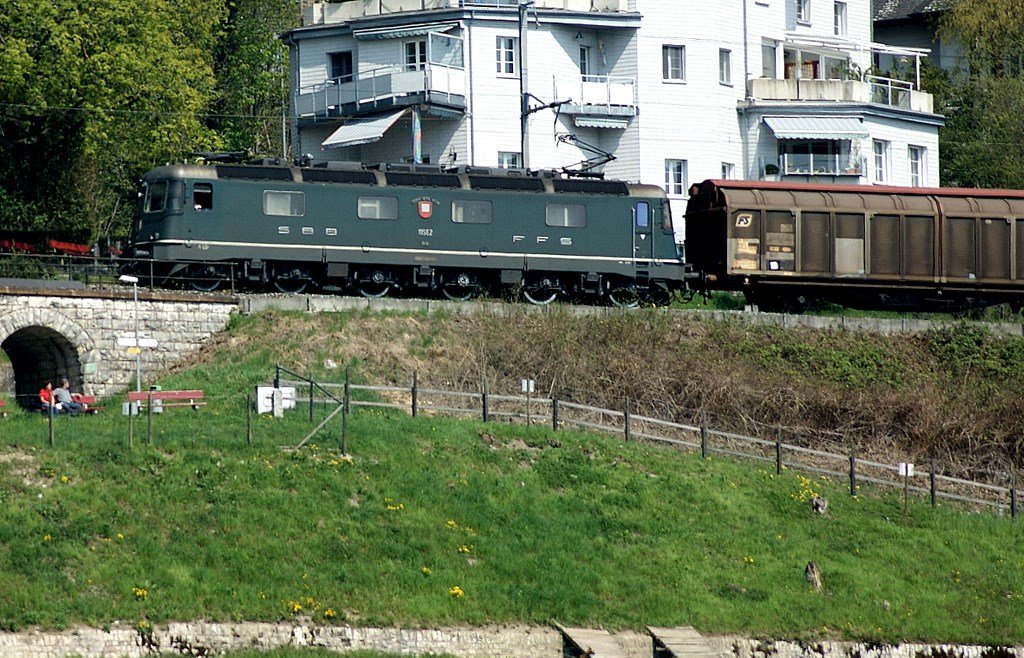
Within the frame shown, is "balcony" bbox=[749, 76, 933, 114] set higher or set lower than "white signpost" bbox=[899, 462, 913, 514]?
higher

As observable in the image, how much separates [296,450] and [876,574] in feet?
36.3

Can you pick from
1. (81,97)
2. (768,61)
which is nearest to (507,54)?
(768,61)

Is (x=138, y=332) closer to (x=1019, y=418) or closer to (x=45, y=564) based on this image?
(x=45, y=564)

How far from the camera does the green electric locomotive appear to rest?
135ft

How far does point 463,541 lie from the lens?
28875 mm

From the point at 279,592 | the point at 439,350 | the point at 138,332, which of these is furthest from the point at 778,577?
the point at 138,332

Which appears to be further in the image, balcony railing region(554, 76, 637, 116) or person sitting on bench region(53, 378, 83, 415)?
balcony railing region(554, 76, 637, 116)

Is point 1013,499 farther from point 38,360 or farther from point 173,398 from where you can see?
point 38,360

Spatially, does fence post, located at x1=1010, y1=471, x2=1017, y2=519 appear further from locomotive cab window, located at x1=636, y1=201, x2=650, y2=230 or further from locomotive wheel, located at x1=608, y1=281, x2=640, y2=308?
locomotive cab window, located at x1=636, y1=201, x2=650, y2=230

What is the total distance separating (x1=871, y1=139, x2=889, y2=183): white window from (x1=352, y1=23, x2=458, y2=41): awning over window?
16271mm

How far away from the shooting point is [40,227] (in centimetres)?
5212

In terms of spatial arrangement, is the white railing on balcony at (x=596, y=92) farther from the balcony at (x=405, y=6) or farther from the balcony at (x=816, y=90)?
the balcony at (x=816, y=90)

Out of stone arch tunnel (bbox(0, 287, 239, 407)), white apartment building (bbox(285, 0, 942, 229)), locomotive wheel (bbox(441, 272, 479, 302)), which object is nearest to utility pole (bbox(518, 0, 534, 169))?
white apartment building (bbox(285, 0, 942, 229))

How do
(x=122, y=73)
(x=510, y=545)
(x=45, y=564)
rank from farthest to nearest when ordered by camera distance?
(x=122, y=73)
(x=510, y=545)
(x=45, y=564)
